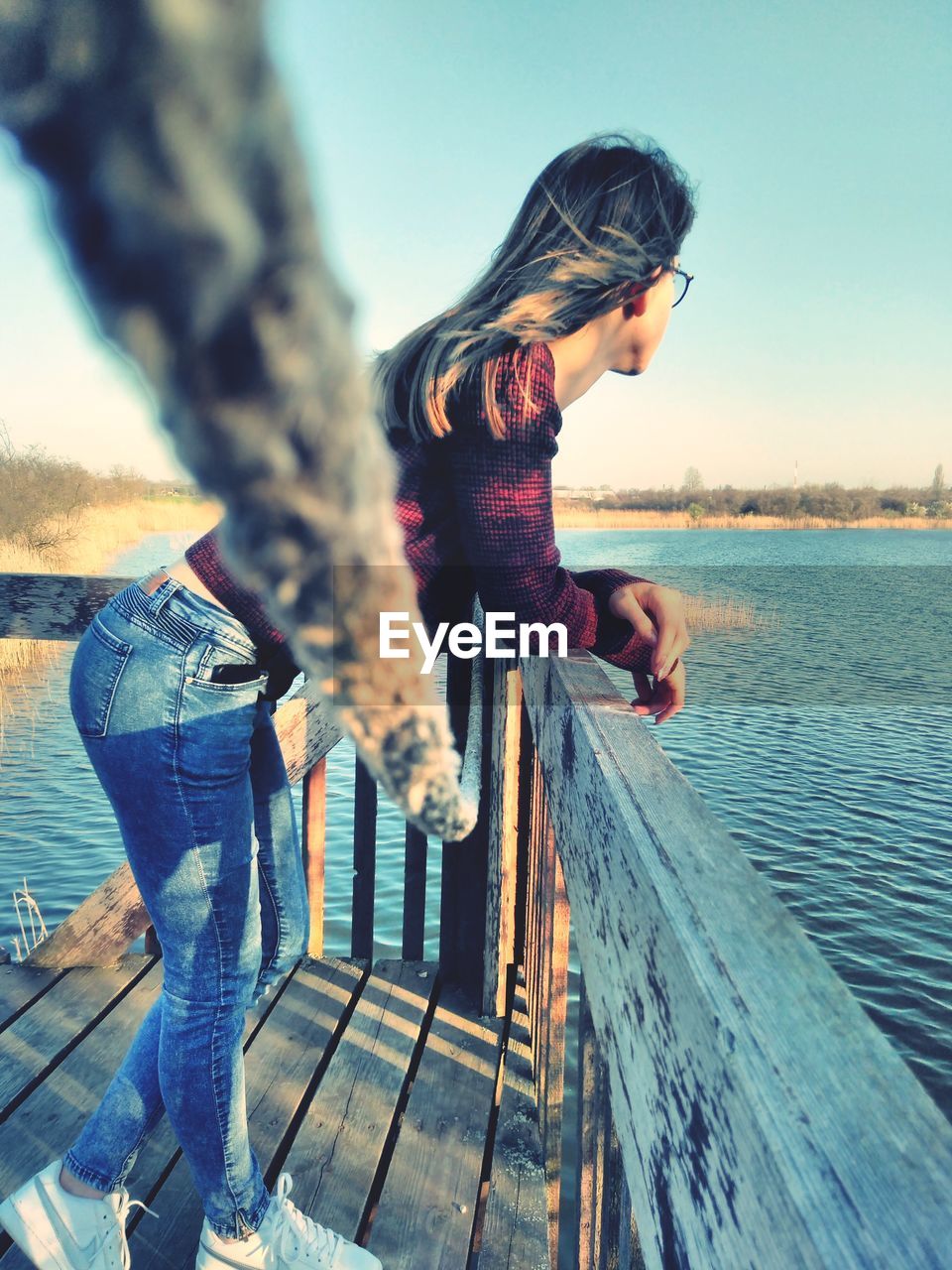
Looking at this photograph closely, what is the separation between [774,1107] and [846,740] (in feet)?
37.8

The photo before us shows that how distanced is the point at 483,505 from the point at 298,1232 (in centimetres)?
121

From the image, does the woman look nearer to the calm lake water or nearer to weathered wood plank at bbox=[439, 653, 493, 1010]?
the calm lake water

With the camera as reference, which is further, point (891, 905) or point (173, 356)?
point (891, 905)

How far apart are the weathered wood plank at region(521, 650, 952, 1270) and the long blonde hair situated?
56cm

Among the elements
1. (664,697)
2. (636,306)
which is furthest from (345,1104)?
(636,306)

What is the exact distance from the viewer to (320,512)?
0.45m

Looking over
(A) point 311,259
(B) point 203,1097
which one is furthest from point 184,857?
(A) point 311,259

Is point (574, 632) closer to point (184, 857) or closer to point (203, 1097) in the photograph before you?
point (184, 857)

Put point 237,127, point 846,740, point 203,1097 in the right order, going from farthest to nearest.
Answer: point 846,740 → point 203,1097 → point 237,127

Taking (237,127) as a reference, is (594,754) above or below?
below

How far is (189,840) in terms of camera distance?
47.2 inches

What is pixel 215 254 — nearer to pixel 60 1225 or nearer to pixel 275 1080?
pixel 60 1225

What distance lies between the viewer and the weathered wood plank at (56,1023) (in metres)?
1.97

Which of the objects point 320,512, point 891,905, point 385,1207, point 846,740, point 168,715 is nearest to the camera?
point 320,512
